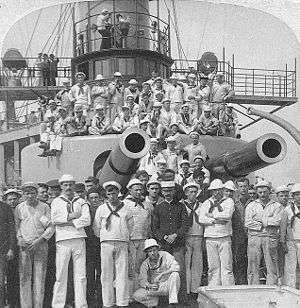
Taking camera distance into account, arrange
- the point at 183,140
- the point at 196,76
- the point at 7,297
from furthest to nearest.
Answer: the point at 196,76, the point at 183,140, the point at 7,297

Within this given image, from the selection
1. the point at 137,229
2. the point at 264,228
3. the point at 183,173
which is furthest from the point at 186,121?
the point at 137,229

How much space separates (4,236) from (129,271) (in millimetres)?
1172

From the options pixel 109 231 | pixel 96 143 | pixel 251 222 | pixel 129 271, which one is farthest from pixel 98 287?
pixel 96 143

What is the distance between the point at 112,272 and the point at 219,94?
447cm

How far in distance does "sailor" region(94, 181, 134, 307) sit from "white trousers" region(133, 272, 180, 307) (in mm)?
228

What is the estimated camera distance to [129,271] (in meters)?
5.67

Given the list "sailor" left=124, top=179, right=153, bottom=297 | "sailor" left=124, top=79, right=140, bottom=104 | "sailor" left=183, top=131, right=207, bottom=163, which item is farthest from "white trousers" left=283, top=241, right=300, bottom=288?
"sailor" left=124, top=79, right=140, bottom=104

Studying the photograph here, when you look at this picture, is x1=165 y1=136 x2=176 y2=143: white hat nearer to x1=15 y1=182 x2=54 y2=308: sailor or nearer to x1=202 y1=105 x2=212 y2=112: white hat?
x1=202 y1=105 x2=212 y2=112: white hat

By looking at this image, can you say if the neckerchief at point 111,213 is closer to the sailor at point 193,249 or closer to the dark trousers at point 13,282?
the sailor at point 193,249

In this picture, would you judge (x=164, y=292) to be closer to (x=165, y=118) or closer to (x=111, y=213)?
(x=111, y=213)

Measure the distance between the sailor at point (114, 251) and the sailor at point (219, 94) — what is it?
13.2 ft

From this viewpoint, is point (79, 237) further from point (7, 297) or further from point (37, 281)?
point (7, 297)

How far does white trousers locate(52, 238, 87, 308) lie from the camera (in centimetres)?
539

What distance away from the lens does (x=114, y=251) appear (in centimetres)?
541
